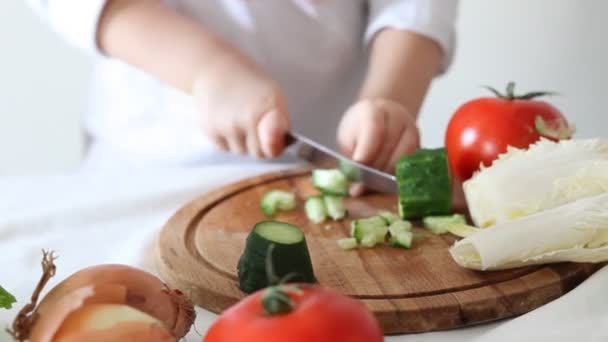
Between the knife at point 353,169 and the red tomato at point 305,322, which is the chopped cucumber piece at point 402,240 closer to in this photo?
the knife at point 353,169

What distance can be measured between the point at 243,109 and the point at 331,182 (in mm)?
190

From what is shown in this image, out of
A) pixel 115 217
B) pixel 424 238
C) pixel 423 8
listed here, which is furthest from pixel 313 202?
pixel 423 8

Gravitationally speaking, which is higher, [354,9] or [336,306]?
[354,9]

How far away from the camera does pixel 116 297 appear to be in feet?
2.09

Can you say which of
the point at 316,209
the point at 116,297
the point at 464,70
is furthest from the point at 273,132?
the point at 464,70

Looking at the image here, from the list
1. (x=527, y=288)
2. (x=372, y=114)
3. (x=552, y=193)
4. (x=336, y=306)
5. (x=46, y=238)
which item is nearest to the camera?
(x=336, y=306)

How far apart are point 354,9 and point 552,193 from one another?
0.82m

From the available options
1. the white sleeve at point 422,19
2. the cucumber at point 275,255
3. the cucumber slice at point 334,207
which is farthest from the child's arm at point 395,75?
the cucumber at point 275,255

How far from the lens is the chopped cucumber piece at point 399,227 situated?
0.99 metres

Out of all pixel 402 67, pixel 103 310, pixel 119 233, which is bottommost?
pixel 119 233

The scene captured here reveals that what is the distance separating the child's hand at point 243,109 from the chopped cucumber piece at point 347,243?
0.29 meters

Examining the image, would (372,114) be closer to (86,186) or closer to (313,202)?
(313,202)

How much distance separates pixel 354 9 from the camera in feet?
5.44

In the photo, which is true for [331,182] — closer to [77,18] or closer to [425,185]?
[425,185]
